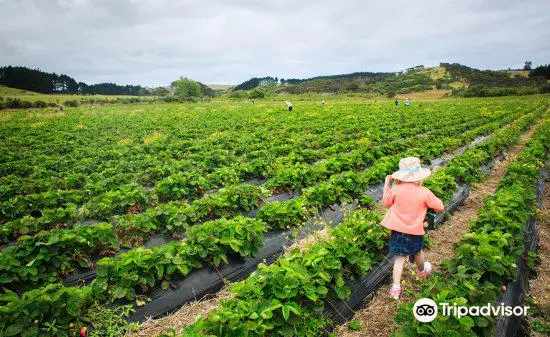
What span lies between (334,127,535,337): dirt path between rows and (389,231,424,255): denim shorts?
0.42 metres

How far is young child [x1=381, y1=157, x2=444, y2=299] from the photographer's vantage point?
403 cm

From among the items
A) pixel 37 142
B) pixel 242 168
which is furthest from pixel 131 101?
pixel 242 168

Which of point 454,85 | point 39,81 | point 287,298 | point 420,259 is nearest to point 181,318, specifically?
point 287,298

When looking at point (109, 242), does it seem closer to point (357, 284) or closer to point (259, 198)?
point (259, 198)

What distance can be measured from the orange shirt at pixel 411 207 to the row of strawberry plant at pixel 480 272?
691 mm

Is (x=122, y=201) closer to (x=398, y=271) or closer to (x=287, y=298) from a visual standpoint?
(x=287, y=298)

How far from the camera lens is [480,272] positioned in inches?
145

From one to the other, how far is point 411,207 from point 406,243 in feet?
1.76

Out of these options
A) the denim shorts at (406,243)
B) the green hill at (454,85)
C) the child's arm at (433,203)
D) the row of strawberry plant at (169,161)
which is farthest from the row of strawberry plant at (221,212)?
the green hill at (454,85)

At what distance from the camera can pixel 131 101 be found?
69.5 meters

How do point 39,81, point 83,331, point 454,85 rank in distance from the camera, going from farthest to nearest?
1. point 39,81
2. point 454,85
3. point 83,331

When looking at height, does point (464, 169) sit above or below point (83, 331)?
above

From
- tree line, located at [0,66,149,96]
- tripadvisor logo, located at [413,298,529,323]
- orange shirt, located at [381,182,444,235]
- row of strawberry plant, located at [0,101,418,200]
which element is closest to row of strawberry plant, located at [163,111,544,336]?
orange shirt, located at [381,182,444,235]

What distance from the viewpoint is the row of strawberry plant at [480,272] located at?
2.91 m
